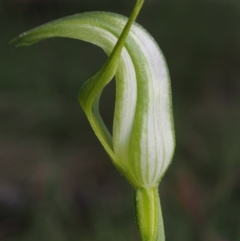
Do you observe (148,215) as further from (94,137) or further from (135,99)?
(94,137)

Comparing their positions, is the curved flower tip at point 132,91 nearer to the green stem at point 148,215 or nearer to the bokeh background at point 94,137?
the green stem at point 148,215

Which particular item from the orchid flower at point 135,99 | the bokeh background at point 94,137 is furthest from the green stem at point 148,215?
the bokeh background at point 94,137

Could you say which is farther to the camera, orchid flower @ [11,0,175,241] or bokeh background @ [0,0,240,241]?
bokeh background @ [0,0,240,241]

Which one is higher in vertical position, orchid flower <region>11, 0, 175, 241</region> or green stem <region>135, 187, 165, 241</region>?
orchid flower <region>11, 0, 175, 241</region>

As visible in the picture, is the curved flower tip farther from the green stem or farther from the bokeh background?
the bokeh background

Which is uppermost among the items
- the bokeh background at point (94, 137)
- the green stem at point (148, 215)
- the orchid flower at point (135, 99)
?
the orchid flower at point (135, 99)

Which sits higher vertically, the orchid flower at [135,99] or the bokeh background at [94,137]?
the orchid flower at [135,99]

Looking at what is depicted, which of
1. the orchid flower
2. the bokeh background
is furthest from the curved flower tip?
the bokeh background
